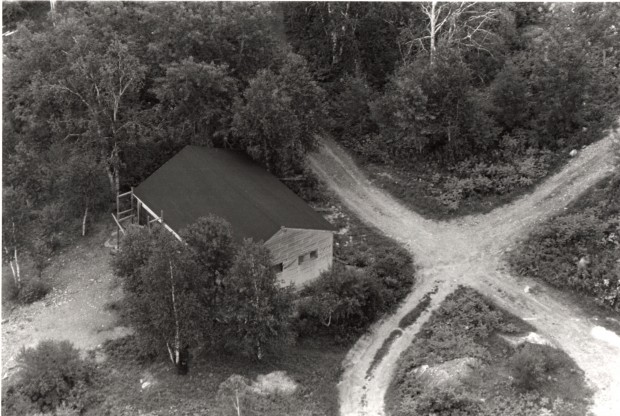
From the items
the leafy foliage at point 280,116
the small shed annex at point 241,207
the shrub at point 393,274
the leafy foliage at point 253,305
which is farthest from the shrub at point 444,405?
the leafy foliage at point 280,116

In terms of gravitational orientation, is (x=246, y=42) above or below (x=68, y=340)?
above

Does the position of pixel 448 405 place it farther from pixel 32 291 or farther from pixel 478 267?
pixel 32 291

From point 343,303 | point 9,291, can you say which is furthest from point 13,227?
point 343,303

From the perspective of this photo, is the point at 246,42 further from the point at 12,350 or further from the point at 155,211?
the point at 12,350

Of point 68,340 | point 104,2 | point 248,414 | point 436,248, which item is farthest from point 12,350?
point 104,2

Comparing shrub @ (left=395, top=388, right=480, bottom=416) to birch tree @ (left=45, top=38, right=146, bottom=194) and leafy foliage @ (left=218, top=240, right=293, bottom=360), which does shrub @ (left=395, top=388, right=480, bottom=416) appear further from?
birch tree @ (left=45, top=38, right=146, bottom=194)

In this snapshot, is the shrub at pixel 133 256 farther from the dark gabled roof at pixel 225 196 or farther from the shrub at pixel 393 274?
the shrub at pixel 393 274
